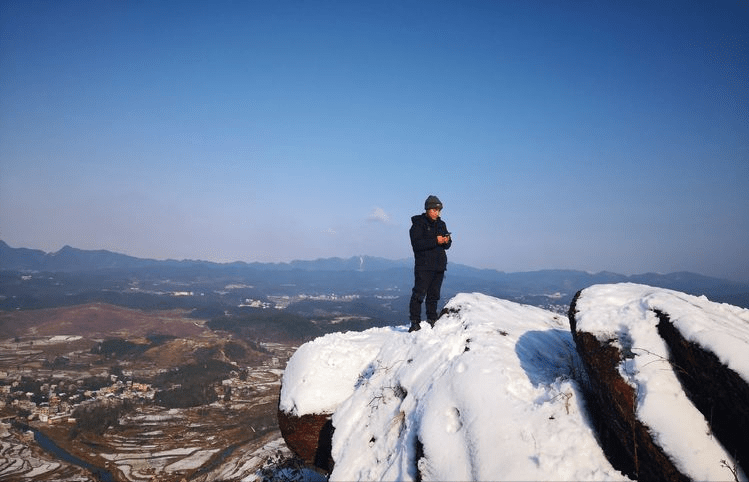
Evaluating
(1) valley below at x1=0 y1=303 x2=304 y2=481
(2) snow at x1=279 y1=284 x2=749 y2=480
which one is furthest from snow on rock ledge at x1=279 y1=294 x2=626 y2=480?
(1) valley below at x1=0 y1=303 x2=304 y2=481

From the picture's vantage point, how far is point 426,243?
1059cm

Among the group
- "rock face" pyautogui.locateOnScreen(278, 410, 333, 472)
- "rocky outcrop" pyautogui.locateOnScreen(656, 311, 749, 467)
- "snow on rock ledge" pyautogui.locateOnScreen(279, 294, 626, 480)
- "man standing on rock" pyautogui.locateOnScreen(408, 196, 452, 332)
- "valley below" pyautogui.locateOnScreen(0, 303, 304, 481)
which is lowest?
"valley below" pyautogui.locateOnScreen(0, 303, 304, 481)

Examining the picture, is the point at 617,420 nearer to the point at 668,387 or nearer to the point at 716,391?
the point at 668,387

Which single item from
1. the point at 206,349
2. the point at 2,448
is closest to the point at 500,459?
the point at 2,448

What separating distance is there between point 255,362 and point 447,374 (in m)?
126

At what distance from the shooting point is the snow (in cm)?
464

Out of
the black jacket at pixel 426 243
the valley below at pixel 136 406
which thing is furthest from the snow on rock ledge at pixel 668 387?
the valley below at pixel 136 406

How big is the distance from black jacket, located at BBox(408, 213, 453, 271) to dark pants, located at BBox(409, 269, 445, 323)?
8.5 inches

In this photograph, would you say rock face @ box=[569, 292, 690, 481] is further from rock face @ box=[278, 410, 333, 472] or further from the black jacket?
Answer: rock face @ box=[278, 410, 333, 472]

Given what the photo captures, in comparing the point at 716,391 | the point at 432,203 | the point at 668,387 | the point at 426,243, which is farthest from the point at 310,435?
the point at 716,391

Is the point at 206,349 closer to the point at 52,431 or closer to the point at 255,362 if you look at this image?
the point at 255,362

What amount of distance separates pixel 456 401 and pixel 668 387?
301cm

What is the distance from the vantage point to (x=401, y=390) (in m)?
7.75

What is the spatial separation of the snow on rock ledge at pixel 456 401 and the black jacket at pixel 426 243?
140 centimetres
